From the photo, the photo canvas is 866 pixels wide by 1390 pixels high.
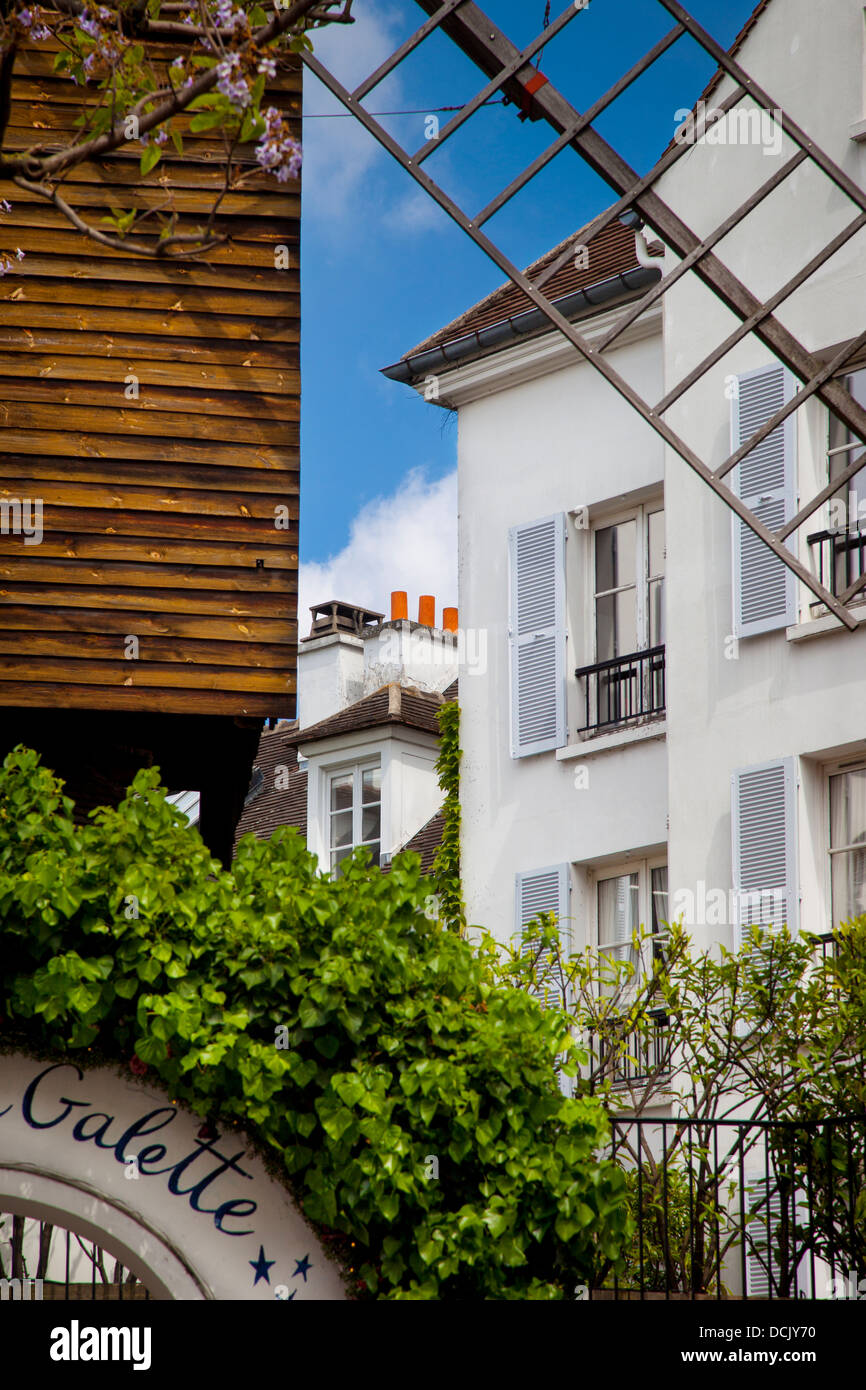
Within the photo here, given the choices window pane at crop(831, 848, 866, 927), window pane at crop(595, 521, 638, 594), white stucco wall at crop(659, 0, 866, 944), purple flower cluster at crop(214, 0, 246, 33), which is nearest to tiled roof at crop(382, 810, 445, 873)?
window pane at crop(595, 521, 638, 594)

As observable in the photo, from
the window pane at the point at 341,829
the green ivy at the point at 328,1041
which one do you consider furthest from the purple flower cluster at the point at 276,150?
the window pane at the point at 341,829

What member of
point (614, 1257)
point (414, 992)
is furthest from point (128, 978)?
point (614, 1257)

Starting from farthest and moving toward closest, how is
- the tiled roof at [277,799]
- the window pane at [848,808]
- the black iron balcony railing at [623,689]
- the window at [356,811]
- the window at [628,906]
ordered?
the tiled roof at [277,799] → the window at [356,811] → the black iron balcony railing at [623,689] → the window at [628,906] → the window pane at [848,808]

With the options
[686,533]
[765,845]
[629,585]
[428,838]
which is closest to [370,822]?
[428,838]

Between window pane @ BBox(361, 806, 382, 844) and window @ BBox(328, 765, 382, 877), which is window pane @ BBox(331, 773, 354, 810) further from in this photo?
window pane @ BBox(361, 806, 382, 844)

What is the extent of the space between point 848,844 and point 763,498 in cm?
284

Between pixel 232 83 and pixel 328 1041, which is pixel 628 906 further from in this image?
pixel 232 83

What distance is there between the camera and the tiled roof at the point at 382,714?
23766 mm

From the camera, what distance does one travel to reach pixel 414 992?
7.05 metres

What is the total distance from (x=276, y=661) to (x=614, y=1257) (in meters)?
3.84

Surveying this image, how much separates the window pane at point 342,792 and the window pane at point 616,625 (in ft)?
24.6

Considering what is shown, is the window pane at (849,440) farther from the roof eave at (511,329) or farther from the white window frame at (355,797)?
the white window frame at (355,797)
